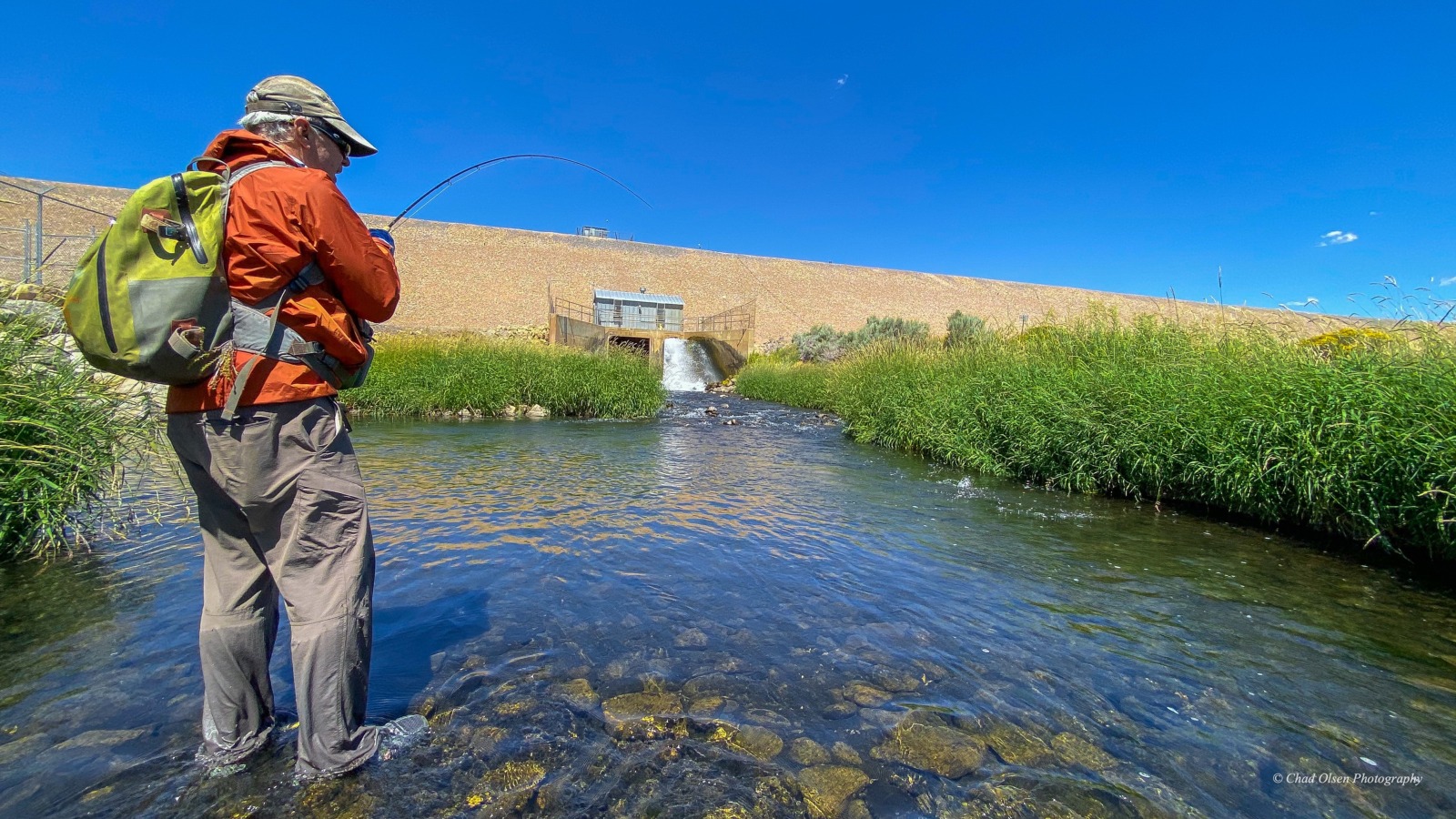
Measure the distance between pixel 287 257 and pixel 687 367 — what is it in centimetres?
2895

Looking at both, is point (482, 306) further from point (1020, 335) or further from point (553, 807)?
point (553, 807)

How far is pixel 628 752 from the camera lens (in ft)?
6.68

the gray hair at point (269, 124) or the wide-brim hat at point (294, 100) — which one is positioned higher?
the wide-brim hat at point (294, 100)

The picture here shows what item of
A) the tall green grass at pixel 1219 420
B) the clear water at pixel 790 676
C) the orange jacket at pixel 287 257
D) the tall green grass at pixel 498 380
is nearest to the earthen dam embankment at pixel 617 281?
the tall green grass at pixel 498 380

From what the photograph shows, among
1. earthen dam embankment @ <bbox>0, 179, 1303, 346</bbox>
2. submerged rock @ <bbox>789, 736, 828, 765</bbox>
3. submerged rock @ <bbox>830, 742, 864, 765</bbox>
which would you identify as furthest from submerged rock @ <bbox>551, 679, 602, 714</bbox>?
earthen dam embankment @ <bbox>0, 179, 1303, 346</bbox>

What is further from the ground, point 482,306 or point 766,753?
point 482,306

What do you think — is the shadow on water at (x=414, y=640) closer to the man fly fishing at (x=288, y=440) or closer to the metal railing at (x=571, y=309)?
the man fly fishing at (x=288, y=440)

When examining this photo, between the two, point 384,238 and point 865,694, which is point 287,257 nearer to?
point 384,238

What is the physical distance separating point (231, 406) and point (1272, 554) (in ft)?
19.2

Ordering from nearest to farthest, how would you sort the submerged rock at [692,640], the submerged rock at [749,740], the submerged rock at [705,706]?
the submerged rock at [749,740] → the submerged rock at [705,706] → the submerged rock at [692,640]

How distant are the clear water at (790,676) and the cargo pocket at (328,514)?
2.26 ft

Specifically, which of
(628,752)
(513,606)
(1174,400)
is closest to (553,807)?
(628,752)

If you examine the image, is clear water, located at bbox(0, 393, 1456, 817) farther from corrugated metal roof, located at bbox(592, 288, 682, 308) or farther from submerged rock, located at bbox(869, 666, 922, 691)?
corrugated metal roof, located at bbox(592, 288, 682, 308)

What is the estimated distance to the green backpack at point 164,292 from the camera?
152cm
